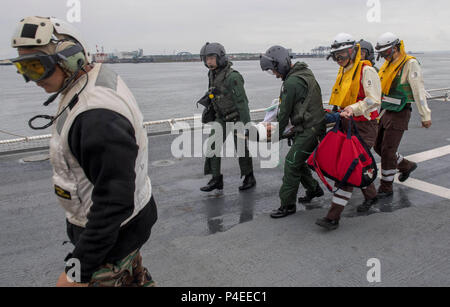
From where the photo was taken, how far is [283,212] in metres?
4.66

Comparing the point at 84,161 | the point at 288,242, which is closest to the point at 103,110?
the point at 84,161

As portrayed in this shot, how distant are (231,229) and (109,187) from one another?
2.89 meters

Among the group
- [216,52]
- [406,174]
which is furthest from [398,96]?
[216,52]

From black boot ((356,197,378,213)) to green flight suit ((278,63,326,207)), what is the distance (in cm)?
90

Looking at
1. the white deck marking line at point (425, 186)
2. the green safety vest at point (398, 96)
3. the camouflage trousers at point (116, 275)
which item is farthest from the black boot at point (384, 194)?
the camouflage trousers at point (116, 275)

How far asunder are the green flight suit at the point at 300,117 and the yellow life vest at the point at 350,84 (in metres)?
0.31

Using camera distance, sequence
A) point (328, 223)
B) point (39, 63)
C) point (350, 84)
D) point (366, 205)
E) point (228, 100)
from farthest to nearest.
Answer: point (228, 100) → point (366, 205) → point (350, 84) → point (328, 223) → point (39, 63)

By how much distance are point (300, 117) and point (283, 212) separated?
119 cm

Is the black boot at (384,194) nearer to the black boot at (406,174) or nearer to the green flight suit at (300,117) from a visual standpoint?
the black boot at (406,174)

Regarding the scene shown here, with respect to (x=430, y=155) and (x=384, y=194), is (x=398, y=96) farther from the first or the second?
(x=430, y=155)

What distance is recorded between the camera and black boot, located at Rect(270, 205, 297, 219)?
15.2 feet

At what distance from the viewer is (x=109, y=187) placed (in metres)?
1.61
